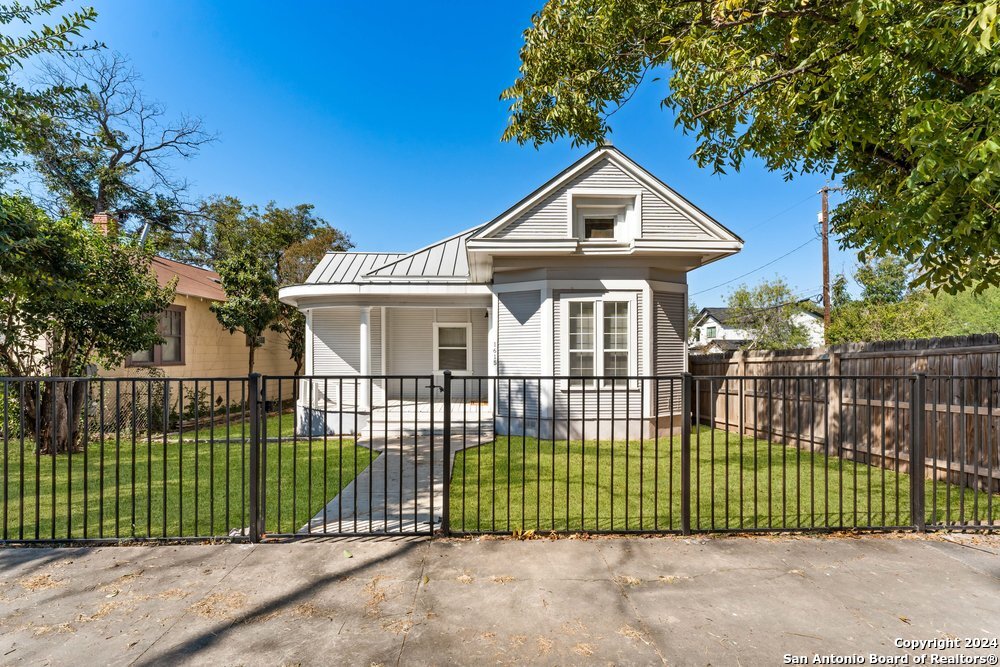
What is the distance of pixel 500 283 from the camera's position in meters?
9.73

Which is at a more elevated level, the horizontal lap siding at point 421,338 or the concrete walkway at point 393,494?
A: the horizontal lap siding at point 421,338

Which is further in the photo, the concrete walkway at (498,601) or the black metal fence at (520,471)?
the black metal fence at (520,471)

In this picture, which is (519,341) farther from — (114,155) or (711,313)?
(711,313)

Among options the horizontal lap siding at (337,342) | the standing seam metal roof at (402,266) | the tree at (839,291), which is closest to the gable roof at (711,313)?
the tree at (839,291)

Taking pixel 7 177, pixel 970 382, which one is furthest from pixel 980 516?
pixel 7 177

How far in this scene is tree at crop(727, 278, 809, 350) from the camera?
2631 cm

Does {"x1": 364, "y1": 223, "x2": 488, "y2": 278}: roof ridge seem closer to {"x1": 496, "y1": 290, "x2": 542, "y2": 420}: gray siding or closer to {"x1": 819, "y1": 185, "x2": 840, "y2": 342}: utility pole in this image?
{"x1": 496, "y1": 290, "x2": 542, "y2": 420}: gray siding

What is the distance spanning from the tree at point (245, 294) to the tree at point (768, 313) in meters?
24.9

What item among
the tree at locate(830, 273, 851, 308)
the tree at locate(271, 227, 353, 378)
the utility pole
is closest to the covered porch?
the tree at locate(271, 227, 353, 378)

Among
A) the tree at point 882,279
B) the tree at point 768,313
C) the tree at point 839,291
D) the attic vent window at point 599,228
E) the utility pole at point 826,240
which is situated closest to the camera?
the attic vent window at point 599,228

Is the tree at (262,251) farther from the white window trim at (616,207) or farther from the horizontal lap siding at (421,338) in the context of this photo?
the white window trim at (616,207)

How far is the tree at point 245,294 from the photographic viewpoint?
13078 millimetres

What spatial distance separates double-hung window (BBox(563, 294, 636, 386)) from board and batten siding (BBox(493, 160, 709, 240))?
1.46 m

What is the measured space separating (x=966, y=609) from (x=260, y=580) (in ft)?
15.7
